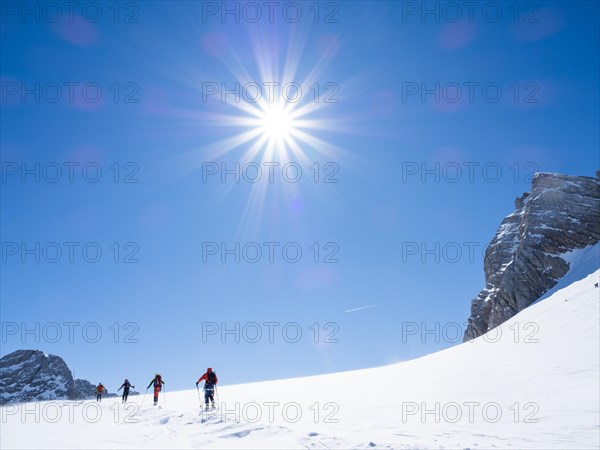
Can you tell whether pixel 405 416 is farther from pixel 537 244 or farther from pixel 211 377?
pixel 537 244

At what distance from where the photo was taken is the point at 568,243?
5597 cm

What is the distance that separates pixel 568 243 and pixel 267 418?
199 ft

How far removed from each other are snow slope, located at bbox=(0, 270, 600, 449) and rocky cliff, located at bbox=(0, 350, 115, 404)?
17116 cm

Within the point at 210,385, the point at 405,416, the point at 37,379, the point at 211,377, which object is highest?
the point at 211,377

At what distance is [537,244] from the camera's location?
2269 inches

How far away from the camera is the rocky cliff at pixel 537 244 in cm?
5416

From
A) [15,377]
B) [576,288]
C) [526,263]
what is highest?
[526,263]

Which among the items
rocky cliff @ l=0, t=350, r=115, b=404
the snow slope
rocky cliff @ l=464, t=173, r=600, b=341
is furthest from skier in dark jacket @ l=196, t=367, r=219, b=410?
rocky cliff @ l=0, t=350, r=115, b=404

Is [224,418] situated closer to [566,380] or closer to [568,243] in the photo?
[566,380]

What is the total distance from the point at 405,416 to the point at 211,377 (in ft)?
28.3

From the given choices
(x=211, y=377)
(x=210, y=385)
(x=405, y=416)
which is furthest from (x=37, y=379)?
(x=405, y=416)

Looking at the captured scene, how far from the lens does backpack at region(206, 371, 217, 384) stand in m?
16.3

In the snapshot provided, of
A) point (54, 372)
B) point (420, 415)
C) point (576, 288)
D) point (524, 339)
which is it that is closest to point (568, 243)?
point (576, 288)

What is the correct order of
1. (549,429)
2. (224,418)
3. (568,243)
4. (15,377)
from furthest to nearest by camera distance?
(15,377), (568,243), (224,418), (549,429)
